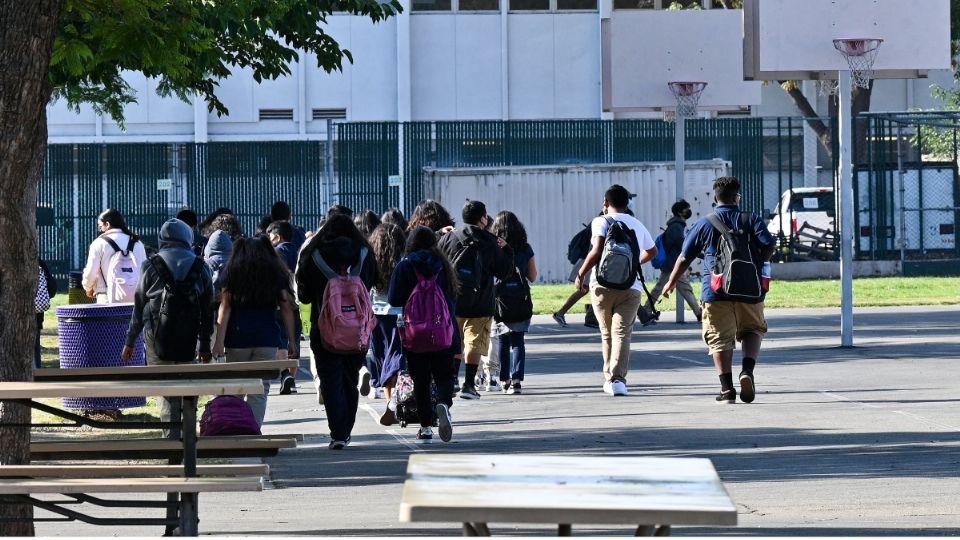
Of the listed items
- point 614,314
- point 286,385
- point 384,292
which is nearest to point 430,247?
point 384,292

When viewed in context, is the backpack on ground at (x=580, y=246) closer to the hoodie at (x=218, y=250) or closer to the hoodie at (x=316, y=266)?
the hoodie at (x=218, y=250)

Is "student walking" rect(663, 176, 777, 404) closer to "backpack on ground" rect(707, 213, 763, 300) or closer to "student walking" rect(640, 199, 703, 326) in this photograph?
"backpack on ground" rect(707, 213, 763, 300)

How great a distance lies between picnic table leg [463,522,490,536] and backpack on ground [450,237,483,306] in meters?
8.84

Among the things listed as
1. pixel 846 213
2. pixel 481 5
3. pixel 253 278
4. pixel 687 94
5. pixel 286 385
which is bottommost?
pixel 286 385

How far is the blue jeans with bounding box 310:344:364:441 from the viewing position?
477 inches

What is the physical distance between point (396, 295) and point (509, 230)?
347cm

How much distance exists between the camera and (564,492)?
508cm

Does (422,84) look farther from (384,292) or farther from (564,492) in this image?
(564,492)

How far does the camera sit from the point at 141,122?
44.1 metres

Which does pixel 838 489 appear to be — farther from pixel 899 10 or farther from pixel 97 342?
pixel 899 10

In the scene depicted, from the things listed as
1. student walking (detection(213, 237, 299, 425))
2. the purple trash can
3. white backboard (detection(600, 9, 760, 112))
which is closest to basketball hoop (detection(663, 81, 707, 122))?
white backboard (detection(600, 9, 760, 112))

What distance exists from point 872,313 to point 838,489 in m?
15.8

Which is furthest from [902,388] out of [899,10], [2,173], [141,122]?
[141,122]

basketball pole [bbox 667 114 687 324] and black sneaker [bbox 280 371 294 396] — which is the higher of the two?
basketball pole [bbox 667 114 687 324]
